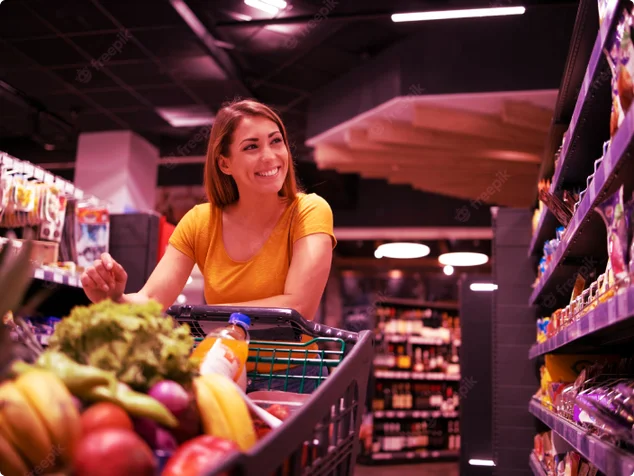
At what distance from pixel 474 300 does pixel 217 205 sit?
4511 mm

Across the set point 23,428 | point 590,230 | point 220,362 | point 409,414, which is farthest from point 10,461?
point 409,414

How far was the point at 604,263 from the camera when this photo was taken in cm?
321

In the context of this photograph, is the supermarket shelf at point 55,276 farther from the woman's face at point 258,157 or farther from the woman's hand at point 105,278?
the woman's hand at point 105,278

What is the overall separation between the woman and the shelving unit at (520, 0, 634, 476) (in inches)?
30.2

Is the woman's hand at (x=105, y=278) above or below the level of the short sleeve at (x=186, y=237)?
below

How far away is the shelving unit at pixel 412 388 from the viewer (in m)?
11.0

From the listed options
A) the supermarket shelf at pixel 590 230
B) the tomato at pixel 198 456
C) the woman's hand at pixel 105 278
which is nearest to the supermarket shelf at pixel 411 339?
the supermarket shelf at pixel 590 230

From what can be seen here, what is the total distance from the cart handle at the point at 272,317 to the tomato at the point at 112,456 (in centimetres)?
73

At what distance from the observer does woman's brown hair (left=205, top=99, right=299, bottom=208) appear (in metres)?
2.16

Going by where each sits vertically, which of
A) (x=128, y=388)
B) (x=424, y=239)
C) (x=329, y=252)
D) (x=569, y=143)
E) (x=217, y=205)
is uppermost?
(x=424, y=239)

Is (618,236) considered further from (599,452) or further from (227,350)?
(227,350)

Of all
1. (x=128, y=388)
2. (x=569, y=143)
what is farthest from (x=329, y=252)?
(x=569, y=143)

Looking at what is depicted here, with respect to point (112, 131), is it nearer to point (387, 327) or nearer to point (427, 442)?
point (387, 327)

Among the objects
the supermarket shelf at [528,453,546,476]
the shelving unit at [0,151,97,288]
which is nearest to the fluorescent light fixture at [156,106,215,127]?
the shelving unit at [0,151,97,288]
